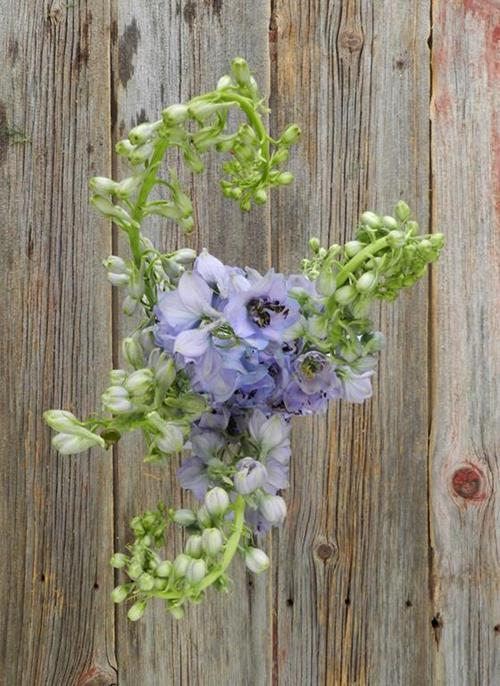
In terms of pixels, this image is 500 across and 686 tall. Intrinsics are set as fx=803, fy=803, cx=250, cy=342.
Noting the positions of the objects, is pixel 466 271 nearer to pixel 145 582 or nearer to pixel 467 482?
pixel 467 482

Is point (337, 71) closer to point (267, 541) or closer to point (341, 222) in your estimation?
point (341, 222)

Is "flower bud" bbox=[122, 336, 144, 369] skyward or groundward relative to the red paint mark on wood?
skyward

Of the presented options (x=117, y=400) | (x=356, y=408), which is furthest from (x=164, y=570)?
(x=356, y=408)

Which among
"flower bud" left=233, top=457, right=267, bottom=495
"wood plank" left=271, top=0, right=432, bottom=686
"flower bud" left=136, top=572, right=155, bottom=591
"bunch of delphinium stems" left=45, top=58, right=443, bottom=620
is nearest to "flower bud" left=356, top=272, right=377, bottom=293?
"bunch of delphinium stems" left=45, top=58, right=443, bottom=620

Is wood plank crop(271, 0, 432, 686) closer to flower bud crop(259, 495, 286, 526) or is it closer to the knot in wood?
the knot in wood

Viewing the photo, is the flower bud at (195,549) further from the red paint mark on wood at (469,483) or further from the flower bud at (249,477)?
the red paint mark on wood at (469,483)

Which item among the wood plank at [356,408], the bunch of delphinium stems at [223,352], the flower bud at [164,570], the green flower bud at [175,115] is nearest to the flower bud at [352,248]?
the bunch of delphinium stems at [223,352]
